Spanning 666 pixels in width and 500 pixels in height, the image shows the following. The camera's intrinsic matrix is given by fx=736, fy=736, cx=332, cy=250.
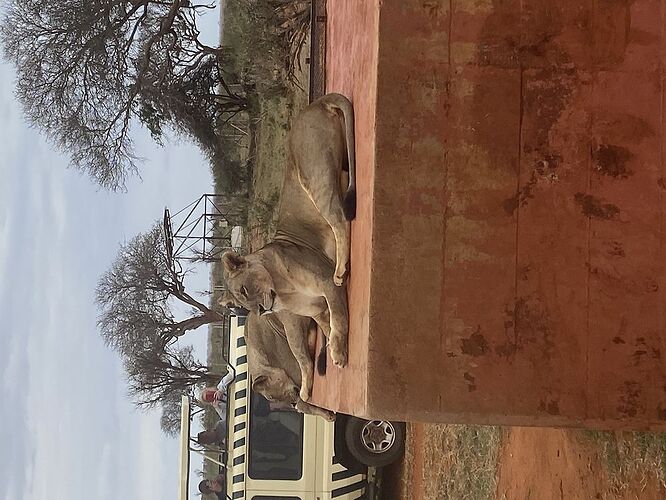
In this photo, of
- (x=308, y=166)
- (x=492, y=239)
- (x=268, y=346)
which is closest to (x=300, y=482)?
(x=268, y=346)

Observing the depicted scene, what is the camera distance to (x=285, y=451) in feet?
34.3

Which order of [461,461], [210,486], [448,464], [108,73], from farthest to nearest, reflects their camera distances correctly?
[108,73]
[210,486]
[448,464]
[461,461]

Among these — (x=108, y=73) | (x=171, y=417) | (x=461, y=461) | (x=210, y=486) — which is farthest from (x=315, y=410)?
(x=171, y=417)

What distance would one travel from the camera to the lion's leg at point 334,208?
5176 millimetres

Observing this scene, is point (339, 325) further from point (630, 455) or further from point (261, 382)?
point (630, 455)

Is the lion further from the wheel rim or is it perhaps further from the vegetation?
the vegetation

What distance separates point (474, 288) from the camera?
430cm

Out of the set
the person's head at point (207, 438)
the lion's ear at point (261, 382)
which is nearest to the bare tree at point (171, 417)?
the person's head at point (207, 438)

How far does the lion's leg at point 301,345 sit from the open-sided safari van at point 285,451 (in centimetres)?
379

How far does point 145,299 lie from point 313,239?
73.9ft

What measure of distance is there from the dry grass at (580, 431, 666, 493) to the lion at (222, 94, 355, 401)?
2.22 metres

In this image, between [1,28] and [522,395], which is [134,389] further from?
[522,395]

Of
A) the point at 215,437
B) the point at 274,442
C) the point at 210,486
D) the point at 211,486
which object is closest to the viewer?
the point at 274,442

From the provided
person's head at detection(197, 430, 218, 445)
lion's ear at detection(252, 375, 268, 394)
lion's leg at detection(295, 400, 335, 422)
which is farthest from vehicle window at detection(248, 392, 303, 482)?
lion's leg at detection(295, 400, 335, 422)
